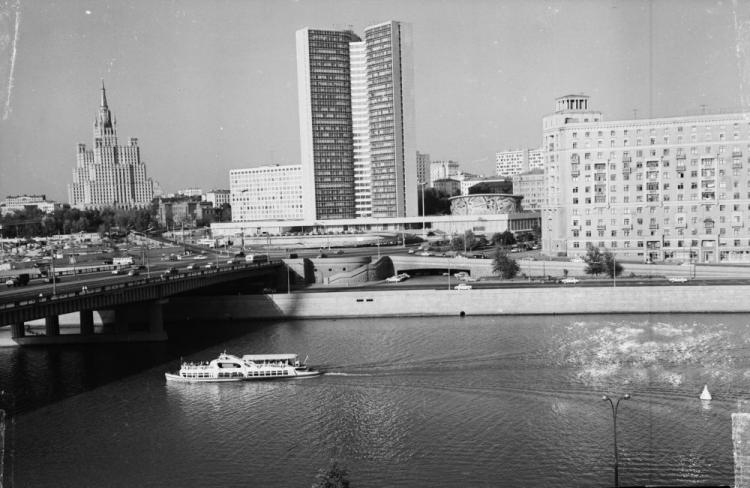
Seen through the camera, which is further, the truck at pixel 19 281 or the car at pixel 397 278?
the car at pixel 397 278

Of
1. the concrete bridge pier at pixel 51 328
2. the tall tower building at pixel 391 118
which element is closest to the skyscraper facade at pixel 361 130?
the tall tower building at pixel 391 118

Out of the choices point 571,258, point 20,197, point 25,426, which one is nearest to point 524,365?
point 25,426

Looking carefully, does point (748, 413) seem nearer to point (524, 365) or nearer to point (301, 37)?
point (524, 365)

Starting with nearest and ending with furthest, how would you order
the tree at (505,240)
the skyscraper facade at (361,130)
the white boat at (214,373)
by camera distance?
the white boat at (214,373) < the tree at (505,240) < the skyscraper facade at (361,130)

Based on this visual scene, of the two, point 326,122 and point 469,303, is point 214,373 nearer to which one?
point 469,303

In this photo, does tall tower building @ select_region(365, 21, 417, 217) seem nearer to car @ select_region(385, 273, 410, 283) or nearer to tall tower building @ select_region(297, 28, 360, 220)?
tall tower building @ select_region(297, 28, 360, 220)

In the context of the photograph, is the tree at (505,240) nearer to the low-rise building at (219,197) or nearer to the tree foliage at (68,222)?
the tree foliage at (68,222)

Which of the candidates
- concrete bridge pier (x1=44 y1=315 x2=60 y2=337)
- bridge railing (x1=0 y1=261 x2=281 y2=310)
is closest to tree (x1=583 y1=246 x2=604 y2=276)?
bridge railing (x1=0 y1=261 x2=281 y2=310)
